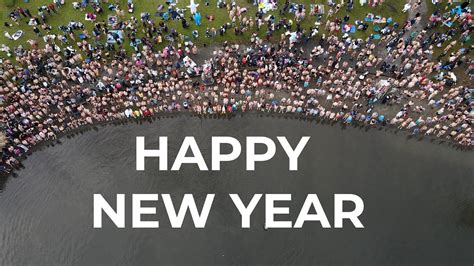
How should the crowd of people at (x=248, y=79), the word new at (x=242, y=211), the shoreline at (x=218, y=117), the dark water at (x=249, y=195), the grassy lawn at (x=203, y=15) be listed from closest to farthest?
the dark water at (x=249, y=195)
the word new at (x=242, y=211)
the shoreline at (x=218, y=117)
the crowd of people at (x=248, y=79)
the grassy lawn at (x=203, y=15)

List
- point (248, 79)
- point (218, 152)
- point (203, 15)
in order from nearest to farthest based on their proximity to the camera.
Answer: point (218, 152) → point (248, 79) → point (203, 15)

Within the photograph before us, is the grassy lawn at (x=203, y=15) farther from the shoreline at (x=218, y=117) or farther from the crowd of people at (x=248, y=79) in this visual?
the shoreline at (x=218, y=117)

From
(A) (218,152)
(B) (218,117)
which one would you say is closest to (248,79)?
(B) (218,117)

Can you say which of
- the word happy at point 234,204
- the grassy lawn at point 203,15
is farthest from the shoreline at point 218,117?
the grassy lawn at point 203,15

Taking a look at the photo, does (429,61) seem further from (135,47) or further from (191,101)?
(135,47)

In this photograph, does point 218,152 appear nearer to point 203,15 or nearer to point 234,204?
point 234,204

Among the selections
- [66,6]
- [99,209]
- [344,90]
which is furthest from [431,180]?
[66,6]
